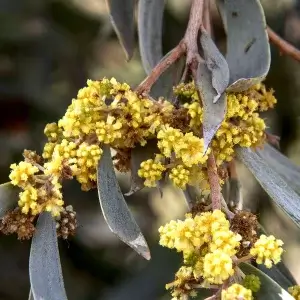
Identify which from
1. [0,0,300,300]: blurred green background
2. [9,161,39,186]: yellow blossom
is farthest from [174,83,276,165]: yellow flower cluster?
[0,0,300,300]: blurred green background

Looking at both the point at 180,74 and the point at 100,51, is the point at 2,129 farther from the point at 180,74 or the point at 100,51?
the point at 180,74

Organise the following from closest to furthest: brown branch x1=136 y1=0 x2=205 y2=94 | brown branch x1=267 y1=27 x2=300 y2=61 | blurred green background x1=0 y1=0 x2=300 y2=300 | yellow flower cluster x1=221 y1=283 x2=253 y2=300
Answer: yellow flower cluster x1=221 y1=283 x2=253 y2=300 < brown branch x1=136 y1=0 x2=205 y2=94 < brown branch x1=267 y1=27 x2=300 y2=61 < blurred green background x1=0 y1=0 x2=300 y2=300

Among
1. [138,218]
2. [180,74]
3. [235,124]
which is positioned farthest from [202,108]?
[138,218]

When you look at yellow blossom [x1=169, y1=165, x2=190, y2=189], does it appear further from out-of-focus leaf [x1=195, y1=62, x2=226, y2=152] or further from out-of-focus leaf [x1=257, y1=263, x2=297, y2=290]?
out-of-focus leaf [x1=257, y1=263, x2=297, y2=290]

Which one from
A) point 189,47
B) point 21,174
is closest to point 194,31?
point 189,47

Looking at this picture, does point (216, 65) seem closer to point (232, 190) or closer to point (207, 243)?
point (207, 243)
